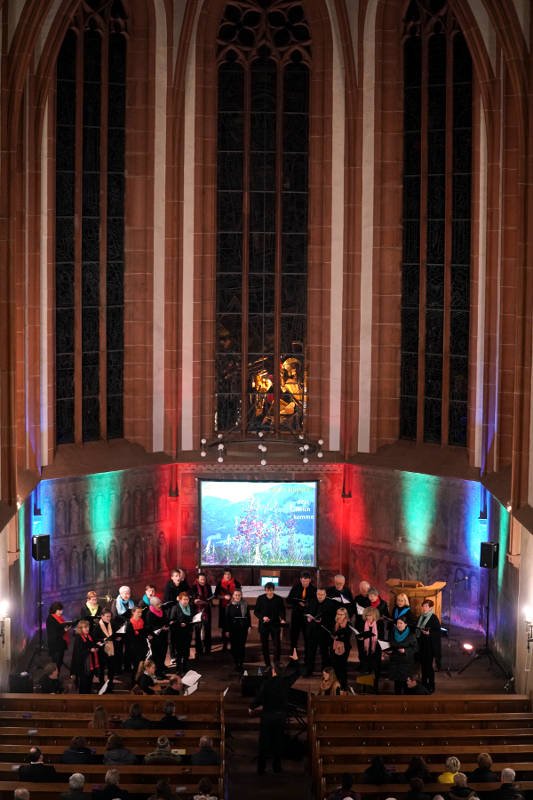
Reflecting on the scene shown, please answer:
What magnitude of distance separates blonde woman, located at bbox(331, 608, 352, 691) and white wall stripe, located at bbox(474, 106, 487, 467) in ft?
18.8

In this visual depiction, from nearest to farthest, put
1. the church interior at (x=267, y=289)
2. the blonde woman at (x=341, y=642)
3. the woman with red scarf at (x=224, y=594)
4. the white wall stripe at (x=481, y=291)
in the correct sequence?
1. the blonde woman at (x=341, y=642)
2. the woman with red scarf at (x=224, y=594)
3. the white wall stripe at (x=481, y=291)
4. the church interior at (x=267, y=289)

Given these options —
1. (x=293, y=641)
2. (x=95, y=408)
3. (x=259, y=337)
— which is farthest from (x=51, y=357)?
(x=293, y=641)

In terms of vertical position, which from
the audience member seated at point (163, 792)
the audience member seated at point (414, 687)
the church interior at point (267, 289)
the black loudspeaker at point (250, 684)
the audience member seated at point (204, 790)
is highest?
the church interior at point (267, 289)

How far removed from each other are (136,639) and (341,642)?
3.68 metres

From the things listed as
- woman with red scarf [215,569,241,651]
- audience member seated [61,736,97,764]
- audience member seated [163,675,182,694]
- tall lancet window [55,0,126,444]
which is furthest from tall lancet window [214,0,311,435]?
audience member seated [61,736,97,764]

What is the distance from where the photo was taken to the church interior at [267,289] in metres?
37.6

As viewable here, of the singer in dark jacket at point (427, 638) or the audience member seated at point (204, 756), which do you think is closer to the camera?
the audience member seated at point (204, 756)

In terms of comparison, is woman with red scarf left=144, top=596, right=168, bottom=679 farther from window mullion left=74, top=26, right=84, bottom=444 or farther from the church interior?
window mullion left=74, top=26, right=84, bottom=444

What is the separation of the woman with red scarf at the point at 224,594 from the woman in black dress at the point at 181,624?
1.42 metres

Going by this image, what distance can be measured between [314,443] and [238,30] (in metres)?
8.82

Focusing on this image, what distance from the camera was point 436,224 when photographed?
3875 cm

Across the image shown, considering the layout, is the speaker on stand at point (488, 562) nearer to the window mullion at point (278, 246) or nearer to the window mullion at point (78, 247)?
the window mullion at point (278, 246)

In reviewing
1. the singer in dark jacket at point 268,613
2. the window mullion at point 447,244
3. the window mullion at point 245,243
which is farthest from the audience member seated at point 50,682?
the window mullion at point 447,244

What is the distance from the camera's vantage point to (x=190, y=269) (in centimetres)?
3941
